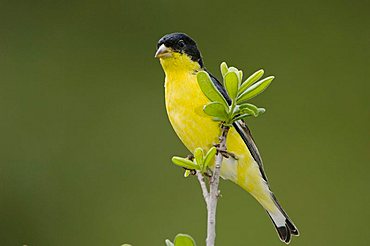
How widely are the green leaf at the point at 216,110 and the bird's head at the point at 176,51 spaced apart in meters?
0.83

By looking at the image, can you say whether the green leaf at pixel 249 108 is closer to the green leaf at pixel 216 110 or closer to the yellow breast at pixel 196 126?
the green leaf at pixel 216 110

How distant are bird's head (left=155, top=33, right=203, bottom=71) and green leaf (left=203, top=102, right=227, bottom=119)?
83 centimetres

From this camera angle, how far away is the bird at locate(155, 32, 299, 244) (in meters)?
1.34

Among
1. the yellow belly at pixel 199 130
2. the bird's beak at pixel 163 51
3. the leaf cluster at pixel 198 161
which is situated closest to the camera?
the leaf cluster at pixel 198 161

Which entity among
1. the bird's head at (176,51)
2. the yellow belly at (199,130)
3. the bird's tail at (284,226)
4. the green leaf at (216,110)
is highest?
the bird's head at (176,51)

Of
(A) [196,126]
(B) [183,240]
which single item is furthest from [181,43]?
(B) [183,240]

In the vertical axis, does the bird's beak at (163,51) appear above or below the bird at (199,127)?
above

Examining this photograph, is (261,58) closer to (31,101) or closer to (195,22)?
(195,22)

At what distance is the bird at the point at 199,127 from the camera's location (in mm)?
1344

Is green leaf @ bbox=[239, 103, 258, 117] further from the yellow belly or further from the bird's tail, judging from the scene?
the bird's tail

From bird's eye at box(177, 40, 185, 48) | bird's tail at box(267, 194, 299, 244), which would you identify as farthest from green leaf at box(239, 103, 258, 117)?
bird's eye at box(177, 40, 185, 48)

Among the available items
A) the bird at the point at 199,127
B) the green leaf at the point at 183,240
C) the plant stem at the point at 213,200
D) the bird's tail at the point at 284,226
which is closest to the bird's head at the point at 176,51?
the bird at the point at 199,127

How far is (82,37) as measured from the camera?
9.54 ft

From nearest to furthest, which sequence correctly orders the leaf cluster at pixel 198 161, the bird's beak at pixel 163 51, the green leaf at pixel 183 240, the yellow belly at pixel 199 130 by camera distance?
the green leaf at pixel 183 240, the leaf cluster at pixel 198 161, the yellow belly at pixel 199 130, the bird's beak at pixel 163 51
